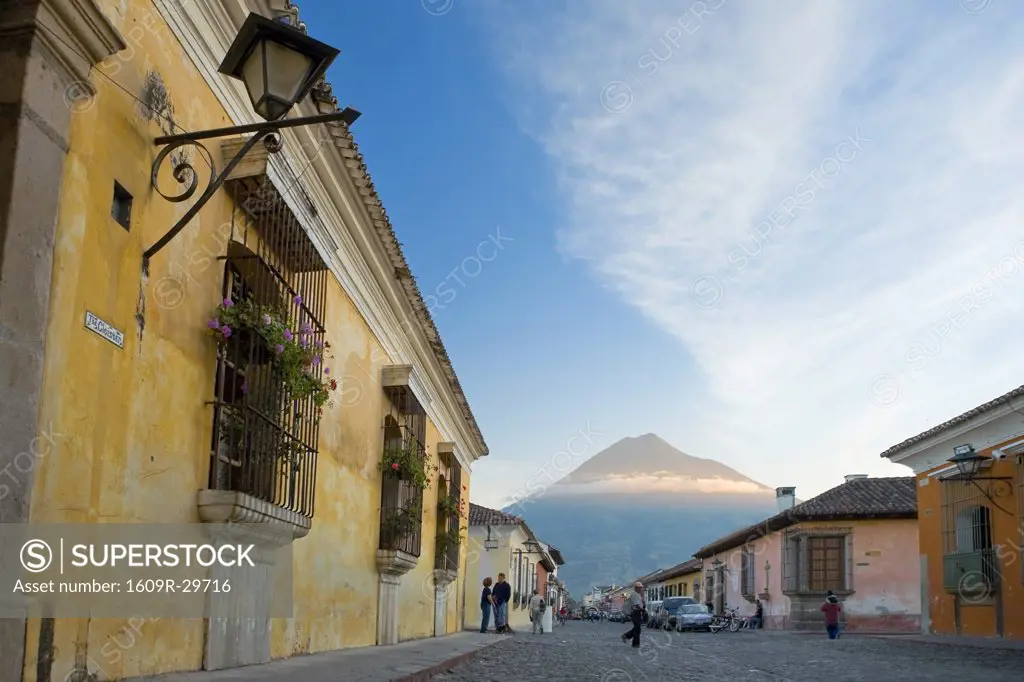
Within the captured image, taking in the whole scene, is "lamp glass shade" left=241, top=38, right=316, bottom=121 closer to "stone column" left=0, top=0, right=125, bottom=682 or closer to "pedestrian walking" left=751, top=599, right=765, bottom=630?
"stone column" left=0, top=0, right=125, bottom=682

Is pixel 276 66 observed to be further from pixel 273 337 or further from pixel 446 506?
pixel 446 506

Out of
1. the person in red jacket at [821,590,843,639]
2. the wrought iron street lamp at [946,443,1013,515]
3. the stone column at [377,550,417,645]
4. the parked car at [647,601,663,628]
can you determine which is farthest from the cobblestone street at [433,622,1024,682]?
the parked car at [647,601,663,628]

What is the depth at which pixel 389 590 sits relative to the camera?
41.0ft

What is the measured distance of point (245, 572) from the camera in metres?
6.98

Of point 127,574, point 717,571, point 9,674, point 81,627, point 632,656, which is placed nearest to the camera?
point 9,674

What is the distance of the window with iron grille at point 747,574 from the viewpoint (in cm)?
3769

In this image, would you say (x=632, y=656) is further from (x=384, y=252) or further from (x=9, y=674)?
(x=9, y=674)

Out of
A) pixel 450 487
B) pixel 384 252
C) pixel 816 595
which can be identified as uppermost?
pixel 384 252

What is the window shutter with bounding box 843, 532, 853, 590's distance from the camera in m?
30.3

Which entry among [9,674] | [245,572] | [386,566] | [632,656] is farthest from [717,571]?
[9,674]

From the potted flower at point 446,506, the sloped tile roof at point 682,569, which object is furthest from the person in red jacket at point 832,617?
the sloped tile roof at point 682,569

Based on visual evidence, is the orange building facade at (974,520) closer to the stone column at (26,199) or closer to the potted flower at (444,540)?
the potted flower at (444,540)

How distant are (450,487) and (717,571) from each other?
95.2ft

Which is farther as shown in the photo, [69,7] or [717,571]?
[717,571]
